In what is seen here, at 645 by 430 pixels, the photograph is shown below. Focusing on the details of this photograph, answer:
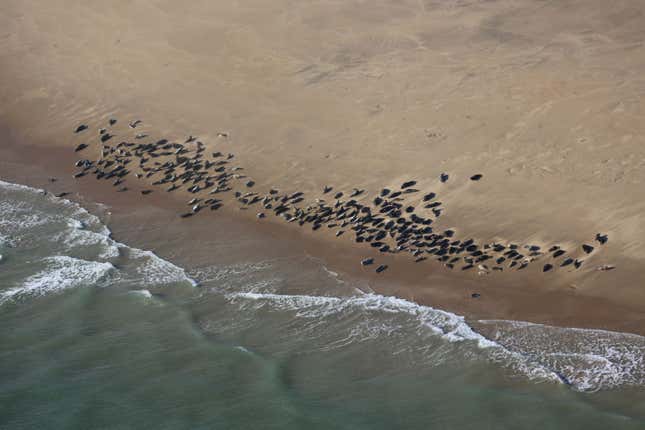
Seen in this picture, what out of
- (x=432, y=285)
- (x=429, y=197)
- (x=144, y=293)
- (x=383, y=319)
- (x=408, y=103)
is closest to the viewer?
(x=383, y=319)

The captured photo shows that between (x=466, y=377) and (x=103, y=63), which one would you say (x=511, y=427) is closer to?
(x=466, y=377)

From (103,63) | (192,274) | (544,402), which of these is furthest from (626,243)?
(103,63)

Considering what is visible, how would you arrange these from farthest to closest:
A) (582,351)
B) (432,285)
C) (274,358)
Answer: (432,285), (274,358), (582,351)

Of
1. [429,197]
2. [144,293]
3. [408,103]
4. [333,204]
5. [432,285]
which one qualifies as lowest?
[144,293]

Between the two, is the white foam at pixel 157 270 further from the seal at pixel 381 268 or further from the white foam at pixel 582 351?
the white foam at pixel 582 351

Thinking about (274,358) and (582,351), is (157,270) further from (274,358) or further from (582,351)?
(582,351)

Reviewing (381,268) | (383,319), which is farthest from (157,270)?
(383,319)
